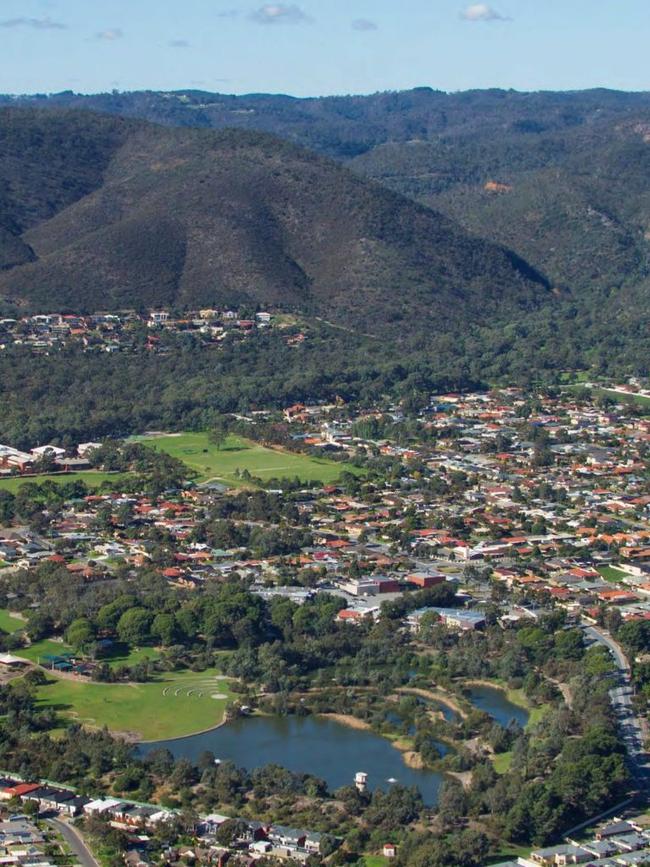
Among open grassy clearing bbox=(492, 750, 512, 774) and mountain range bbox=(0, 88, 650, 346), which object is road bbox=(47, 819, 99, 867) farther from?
mountain range bbox=(0, 88, 650, 346)

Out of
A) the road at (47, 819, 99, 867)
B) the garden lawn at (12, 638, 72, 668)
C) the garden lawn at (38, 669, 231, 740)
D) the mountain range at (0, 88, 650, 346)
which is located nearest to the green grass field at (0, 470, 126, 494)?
the garden lawn at (12, 638, 72, 668)

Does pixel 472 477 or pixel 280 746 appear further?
pixel 472 477

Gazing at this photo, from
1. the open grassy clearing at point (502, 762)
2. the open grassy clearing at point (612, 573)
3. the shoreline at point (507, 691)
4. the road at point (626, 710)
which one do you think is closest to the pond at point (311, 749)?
the open grassy clearing at point (502, 762)

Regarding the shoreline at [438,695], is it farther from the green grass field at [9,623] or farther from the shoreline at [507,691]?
the green grass field at [9,623]

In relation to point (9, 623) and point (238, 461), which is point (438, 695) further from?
point (238, 461)

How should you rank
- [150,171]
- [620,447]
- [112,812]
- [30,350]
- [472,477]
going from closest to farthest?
[112,812]
[472,477]
[620,447]
[30,350]
[150,171]

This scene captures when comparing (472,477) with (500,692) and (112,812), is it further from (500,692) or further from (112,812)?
(112,812)

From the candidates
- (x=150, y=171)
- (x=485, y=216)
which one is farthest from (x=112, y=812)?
(x=485, y=216)

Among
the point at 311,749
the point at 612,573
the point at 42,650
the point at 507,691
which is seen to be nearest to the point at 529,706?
the point at 507,691
